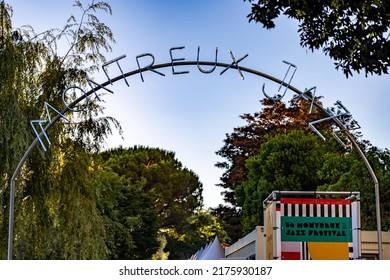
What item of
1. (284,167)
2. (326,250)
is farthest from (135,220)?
(326,250)

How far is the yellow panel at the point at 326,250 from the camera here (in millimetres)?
11242

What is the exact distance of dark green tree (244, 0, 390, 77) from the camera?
841 cm

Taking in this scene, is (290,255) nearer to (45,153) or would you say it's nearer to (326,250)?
(326,250)

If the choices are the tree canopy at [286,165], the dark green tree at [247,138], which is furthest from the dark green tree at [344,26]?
the dark green tree at [247,138]

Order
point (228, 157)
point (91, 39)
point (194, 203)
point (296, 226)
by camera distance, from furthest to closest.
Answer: point (194, 203) → point (228, 157) → point (91, 39) → point (296, 226)

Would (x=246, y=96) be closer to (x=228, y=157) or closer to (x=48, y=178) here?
(x=228, y=157)

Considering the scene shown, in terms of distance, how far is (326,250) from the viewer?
11.3 metres

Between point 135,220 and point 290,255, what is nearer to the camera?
point 290,255

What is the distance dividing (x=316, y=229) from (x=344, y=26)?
3.39 meters

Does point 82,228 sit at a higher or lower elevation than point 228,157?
lower

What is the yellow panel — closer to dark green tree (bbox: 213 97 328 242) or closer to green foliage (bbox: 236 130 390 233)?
green foliage (bbox: 236 130 390 233)
